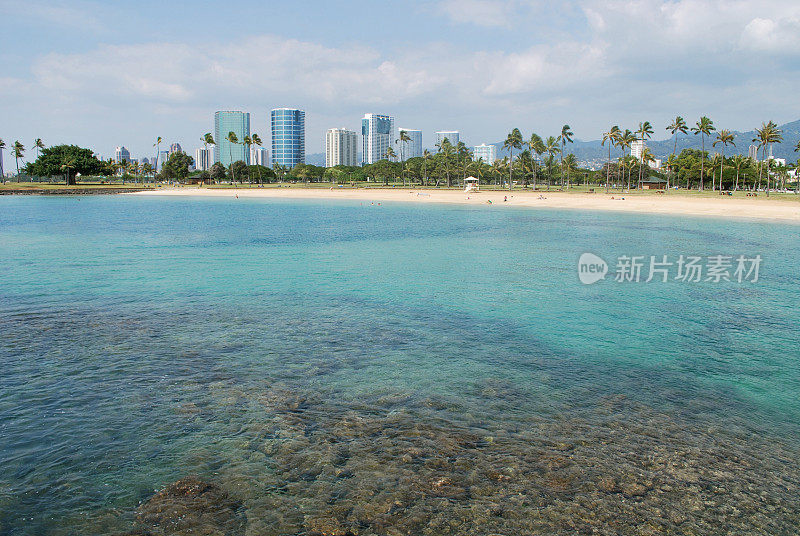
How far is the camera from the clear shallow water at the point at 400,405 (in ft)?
19.3

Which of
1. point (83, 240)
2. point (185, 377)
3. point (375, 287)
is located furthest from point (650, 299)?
point (83, 240)

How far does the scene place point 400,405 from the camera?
28.1 ft

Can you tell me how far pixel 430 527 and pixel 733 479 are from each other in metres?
3.85

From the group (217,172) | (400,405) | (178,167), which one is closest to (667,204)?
(400,405)

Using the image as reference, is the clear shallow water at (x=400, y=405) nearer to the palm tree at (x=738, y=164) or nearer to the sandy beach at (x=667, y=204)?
the sandy beach at (x=667, y=204)

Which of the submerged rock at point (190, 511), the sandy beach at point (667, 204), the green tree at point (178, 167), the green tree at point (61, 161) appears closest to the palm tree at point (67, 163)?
the green tree at point (61, 161)

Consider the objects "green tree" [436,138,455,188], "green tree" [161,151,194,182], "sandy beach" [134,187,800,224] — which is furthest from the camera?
"green tree" [161,151,194,182]

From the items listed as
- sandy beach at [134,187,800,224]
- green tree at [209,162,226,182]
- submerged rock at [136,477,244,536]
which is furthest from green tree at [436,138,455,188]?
submerged rock at [136,477,244,536]

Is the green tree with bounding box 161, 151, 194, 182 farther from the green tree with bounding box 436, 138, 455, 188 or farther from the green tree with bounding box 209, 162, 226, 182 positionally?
the green tree with bounding box 436, 138, 455, 188

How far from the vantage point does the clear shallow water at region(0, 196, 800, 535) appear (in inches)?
232

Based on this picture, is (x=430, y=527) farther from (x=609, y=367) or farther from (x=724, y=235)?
(x=724, y=235)

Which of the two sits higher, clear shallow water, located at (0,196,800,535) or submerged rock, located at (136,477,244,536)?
clear shallow water, located at (0,196,800,535)

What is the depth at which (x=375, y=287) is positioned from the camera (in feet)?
62.3

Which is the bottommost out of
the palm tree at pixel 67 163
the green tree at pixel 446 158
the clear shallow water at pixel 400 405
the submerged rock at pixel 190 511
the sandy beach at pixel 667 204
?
the submerged rock at pixel 190 511
